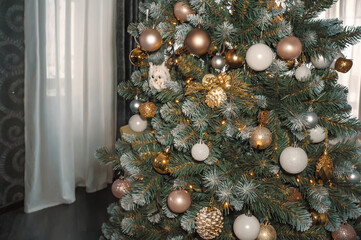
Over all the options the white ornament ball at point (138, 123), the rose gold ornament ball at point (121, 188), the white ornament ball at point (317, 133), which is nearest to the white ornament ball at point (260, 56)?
the white ornament ball at point (317, 133)

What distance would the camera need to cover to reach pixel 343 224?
1.03 m

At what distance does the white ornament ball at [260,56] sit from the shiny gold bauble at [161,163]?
0.38 meters

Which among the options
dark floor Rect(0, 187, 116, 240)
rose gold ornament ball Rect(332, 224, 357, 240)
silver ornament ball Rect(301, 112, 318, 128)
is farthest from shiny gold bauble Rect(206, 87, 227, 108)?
dark floor Rect(0, 187, 116, 240)

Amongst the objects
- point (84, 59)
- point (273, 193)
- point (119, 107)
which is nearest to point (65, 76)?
point (84, 59)

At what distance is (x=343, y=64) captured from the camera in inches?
38.1

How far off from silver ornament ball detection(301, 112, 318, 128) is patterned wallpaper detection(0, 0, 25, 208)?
1.65 metres

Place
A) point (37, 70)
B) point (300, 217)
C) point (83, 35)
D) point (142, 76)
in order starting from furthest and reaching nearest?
point (83, 35) < point (37, 70) < point (142, 76) < point (300, 217)

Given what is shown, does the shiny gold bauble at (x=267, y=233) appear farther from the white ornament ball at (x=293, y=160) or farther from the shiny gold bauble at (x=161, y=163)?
the shiny gold bauble at (x=161, y=163)

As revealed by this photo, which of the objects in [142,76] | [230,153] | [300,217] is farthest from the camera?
[142,76]

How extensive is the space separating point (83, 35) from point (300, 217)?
1905 millimetres

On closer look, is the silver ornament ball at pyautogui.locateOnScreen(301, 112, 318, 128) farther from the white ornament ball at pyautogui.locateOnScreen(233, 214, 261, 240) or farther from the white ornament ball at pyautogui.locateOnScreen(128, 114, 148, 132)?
the white ornament ball at pyautogui.locateOnScreen(128, 114, 148, 132)

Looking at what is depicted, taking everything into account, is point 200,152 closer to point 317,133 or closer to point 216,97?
point 216,97

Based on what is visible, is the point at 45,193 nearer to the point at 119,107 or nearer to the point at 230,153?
the point at 119,107

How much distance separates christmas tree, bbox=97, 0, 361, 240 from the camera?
0.89 metres
